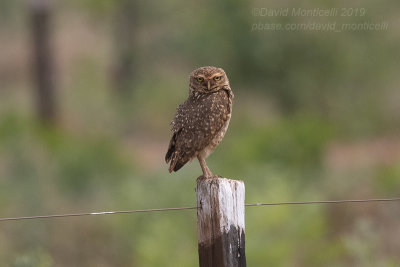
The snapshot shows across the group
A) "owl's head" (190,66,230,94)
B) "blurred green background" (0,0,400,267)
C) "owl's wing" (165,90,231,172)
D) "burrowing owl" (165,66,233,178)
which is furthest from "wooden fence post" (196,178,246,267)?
"blurred green background" (0,0,400,267)

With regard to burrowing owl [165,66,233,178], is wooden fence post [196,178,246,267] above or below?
below

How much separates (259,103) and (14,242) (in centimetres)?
1636

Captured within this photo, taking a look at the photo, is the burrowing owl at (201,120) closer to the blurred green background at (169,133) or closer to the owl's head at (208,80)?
the owl's head at (208,80)

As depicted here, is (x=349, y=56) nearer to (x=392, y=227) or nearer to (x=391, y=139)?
(x=391, y=139)

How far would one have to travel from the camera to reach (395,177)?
51.6 ft

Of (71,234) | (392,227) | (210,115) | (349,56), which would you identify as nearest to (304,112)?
(349,56)

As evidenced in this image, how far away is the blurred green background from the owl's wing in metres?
1.47

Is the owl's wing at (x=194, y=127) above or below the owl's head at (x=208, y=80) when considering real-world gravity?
below

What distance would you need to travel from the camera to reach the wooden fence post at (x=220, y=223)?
5.98 m

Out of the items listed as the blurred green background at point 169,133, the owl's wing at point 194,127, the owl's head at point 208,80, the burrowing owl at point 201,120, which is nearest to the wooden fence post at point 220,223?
the burrowing owl at point 201,120

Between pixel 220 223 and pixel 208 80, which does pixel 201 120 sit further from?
A: pixel 220 223

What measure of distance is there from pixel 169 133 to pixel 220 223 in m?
24.2

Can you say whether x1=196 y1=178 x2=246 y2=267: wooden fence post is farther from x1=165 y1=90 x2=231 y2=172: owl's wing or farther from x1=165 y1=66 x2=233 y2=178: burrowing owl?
x1=165 y1=90 x2=231 y2=172: owl's wing

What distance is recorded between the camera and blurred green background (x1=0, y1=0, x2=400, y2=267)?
12391 millimetres
